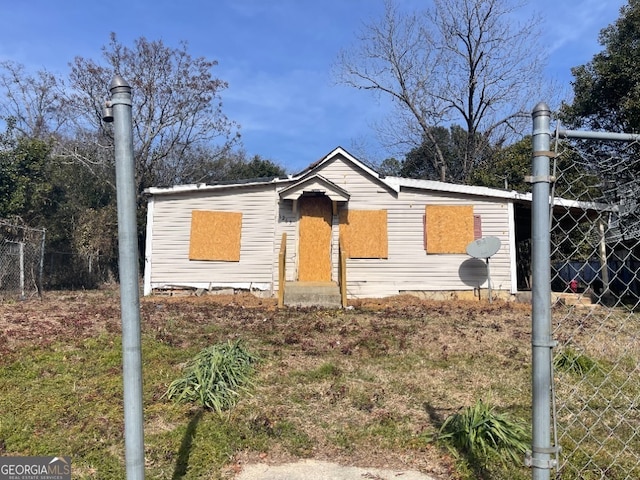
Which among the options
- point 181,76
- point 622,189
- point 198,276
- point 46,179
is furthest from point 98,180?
point 622,189

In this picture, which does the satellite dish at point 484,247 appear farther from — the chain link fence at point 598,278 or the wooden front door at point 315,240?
the chain link fence at point 598,278

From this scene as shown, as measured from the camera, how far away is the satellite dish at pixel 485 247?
39.6ft

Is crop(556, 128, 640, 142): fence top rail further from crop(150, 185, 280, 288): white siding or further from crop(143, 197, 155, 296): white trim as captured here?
crop(143, 197, 155, 296): white trim

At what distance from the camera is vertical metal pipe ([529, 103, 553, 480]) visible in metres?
1.89

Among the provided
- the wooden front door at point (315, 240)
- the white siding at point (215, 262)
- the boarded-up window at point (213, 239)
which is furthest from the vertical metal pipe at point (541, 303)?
the boarded-up window at point (213, 239)

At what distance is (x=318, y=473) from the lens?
3.58 m

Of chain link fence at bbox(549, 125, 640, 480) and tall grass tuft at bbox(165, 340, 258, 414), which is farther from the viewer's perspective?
tall grass tuft at bbox(165, 340, 258, 414)

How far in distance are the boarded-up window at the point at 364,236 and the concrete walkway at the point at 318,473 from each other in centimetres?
926

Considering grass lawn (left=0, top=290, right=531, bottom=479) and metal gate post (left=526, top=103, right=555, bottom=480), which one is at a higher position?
metal gate post (left=526, top=103, right=555, bottom=480)

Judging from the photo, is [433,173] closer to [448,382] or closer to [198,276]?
[198,276]

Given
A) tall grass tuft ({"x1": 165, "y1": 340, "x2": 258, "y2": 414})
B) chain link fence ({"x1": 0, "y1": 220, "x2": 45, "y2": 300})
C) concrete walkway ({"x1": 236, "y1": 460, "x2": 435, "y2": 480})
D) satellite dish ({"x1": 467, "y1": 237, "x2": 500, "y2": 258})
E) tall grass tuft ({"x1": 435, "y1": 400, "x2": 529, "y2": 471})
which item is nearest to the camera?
concrete walkway ({"x1": 236, "y1": 460, "x2": 435, "y2": 480})

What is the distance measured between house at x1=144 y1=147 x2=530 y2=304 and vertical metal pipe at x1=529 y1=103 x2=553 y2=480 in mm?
10754

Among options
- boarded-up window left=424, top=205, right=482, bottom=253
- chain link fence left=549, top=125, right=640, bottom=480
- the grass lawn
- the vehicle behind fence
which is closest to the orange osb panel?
boarded-up window left=424, top=205, right=482, bottom=253

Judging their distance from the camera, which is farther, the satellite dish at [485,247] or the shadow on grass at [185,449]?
the satellite dish at [485,247]
